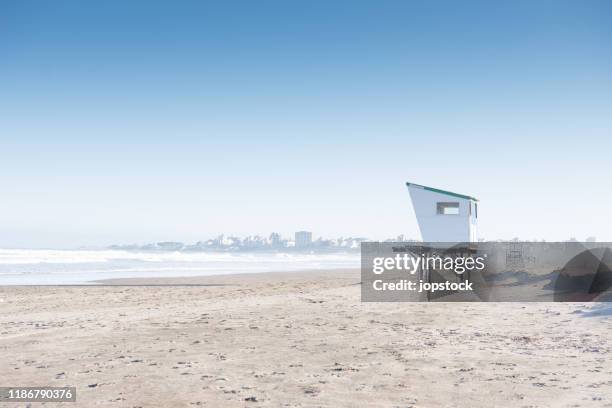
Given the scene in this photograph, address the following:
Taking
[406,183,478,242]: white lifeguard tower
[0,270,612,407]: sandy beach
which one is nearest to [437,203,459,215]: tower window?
[406,183,478,242]: white lifeguard tower

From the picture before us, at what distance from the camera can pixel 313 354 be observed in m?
12.0

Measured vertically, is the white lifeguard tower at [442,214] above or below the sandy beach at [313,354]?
above

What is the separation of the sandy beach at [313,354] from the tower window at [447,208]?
6.95 m

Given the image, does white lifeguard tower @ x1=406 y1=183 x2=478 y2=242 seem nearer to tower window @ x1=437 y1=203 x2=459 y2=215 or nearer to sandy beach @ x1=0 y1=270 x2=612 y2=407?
tower window @ x1=437 y1=203 x2=459 y2=215

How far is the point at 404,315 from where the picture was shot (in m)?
18.5

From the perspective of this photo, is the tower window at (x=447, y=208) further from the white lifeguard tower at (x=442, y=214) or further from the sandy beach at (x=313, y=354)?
the sandy beach at (x=313, y=354)

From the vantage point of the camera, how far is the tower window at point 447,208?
27438 mm

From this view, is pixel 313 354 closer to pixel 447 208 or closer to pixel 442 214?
pixel 442 214

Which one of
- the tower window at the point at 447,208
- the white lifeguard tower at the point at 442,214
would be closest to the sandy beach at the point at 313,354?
the white lifeguard tower at the point at 442,214

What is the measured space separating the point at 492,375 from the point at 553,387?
43.8 inches

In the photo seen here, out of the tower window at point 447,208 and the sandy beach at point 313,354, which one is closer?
the sandy beach at point 313,354

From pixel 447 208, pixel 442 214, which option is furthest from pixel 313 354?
pixel 447 208

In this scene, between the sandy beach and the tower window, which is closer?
the sandy beach

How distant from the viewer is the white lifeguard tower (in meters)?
27.2
